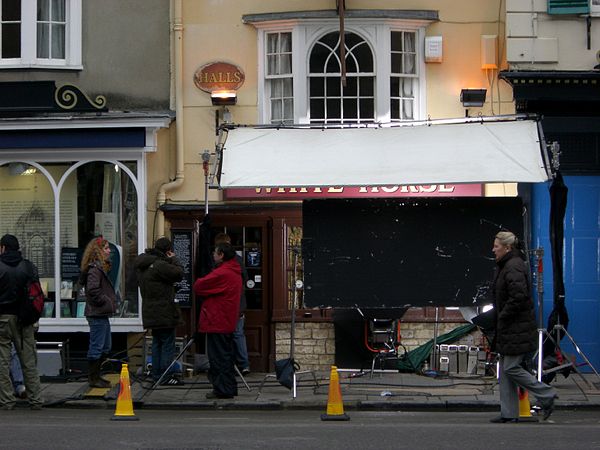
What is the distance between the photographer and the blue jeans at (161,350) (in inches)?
628

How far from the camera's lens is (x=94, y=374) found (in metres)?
15.7

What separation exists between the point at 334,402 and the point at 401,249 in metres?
2.60

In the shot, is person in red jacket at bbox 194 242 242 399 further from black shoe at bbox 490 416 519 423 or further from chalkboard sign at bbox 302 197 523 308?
black shoe at bbox 490 416 519 423

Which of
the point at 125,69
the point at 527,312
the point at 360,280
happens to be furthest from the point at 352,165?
the point at 125,69

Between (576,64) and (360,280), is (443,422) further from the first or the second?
(576,64)

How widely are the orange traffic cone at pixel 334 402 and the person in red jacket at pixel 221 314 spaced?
2.03 meters

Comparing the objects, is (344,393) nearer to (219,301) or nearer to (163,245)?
(219,301)

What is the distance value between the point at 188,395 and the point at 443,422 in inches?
144

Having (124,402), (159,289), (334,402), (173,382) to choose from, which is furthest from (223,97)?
(334,402)

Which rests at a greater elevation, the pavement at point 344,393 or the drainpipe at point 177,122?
the drainpipe at point 177,122

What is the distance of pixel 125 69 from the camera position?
58.0ft

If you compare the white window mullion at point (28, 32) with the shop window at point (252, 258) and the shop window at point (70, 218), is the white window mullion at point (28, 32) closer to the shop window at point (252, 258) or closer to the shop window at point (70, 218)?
the shop window at point (70, 218)

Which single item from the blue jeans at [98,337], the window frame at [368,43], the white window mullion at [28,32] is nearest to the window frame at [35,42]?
the white window mullion at [28,32]

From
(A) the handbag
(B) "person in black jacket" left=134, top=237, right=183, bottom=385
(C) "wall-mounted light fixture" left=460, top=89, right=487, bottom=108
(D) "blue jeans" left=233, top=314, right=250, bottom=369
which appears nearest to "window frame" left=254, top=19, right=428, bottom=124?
(C) "wall-mounted light fixture" left=460, top=89, right=487, bottom=108
